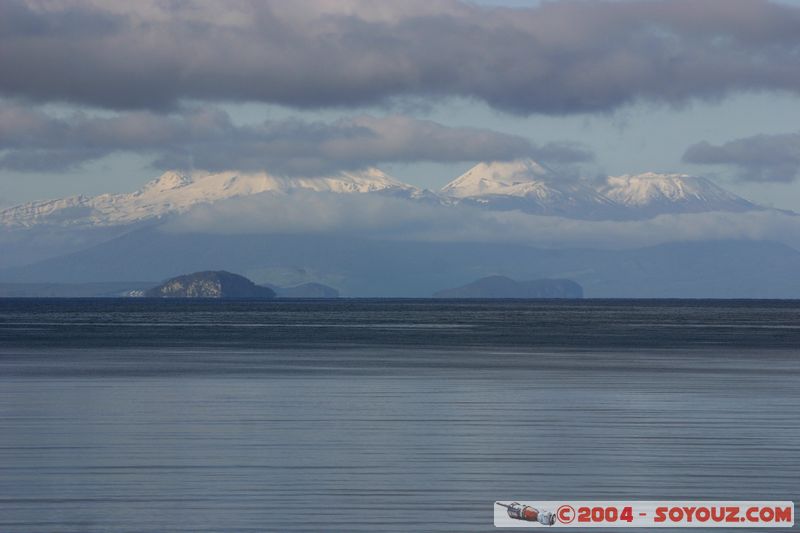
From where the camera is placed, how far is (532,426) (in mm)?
44312

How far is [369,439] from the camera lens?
4066 centimetres

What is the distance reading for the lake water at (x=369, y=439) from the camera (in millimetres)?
29453

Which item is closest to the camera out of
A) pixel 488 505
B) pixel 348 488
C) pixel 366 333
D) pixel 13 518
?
pixel 13 518

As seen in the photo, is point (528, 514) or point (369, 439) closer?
point (528, 514)

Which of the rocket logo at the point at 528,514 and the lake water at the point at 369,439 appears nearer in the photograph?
the rocket logo at the point at 528,514

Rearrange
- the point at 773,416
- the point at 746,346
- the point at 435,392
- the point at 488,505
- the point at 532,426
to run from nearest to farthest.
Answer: the point at 488,505 → the point at 532,426 → the point at 773,416 → the point at 435,392 → the point at 746,346

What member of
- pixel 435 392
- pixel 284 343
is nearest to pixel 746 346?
pixel 284 343

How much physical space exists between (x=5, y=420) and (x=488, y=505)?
888 inches

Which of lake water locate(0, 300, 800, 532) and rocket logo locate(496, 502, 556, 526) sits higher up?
lake water locate(0, 300, 800, 532)

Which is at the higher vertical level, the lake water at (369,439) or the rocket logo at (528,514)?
the lake water at (369,439)

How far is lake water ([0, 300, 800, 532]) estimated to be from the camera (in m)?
29.5

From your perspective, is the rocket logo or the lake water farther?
the lake water

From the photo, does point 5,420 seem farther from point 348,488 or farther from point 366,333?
point 366,333

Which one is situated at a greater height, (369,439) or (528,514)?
(369,439)
